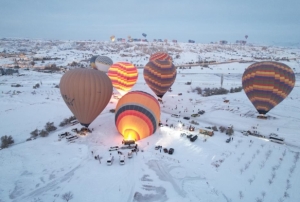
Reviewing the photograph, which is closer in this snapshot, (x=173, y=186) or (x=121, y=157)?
(x=173, y=186)

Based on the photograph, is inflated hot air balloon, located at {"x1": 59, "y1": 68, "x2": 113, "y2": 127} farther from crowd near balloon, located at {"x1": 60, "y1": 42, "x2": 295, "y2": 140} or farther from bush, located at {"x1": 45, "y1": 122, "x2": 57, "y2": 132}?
bush, located at {"x1": 45, "y1": 122, "x2": 57, "y2": 132}

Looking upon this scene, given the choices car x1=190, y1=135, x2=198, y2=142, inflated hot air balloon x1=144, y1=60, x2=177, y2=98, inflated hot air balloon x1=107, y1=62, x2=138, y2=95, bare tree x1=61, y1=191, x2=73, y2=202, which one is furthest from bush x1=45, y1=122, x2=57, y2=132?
inflated hot air balloon x1=144, y1=60, x2=177, y2=98

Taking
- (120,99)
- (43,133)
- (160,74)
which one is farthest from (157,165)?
(160,74)

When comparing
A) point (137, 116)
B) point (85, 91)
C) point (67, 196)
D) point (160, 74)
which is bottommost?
point (67, 196)

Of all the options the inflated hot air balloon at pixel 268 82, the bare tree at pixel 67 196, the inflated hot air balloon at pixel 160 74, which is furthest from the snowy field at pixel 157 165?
the inflated hot air balloon at pixel 160 74

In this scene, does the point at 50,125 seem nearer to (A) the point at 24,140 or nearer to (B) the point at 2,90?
(A) the point at 24,140

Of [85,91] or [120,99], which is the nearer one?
[85,91]

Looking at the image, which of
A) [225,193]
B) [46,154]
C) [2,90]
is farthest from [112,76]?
[225,193]

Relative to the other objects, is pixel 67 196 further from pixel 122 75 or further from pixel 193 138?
pixel 122 75
